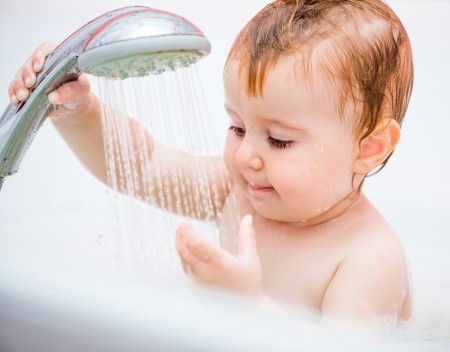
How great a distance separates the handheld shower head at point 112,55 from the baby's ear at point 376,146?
255 millimetres

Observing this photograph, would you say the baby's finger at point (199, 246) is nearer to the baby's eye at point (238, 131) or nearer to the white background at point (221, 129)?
the baby's eye at point (238, 131)

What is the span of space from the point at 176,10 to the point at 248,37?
0.35 m

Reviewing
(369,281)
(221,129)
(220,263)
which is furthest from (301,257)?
(221,129)

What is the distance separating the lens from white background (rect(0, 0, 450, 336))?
Answer: 43.0 inches

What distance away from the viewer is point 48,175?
1150 mm

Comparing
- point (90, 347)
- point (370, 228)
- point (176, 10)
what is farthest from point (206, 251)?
point (176, 10)

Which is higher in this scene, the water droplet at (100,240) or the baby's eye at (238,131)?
the baby's eye at (238,131)

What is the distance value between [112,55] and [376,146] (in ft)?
1.10

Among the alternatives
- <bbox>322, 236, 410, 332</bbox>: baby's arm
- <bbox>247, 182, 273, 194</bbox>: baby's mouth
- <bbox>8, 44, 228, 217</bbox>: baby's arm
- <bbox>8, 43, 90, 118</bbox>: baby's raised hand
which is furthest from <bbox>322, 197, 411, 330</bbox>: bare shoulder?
<bbox>8, 43, 90, 118</bbox>: baby's raised hand

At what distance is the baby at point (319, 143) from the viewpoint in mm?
753

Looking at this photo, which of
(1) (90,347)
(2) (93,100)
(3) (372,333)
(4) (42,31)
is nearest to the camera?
(1) (90,347)

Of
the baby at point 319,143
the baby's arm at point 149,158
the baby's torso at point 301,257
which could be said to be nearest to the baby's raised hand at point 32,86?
the baby at point 319,143

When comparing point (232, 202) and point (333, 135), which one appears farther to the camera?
point (232, 202)

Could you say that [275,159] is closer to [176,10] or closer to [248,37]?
[248,37]
